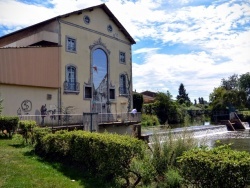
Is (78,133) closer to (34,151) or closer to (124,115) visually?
(34,151)

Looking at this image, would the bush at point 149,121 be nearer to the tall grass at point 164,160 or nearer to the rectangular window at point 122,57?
the rectangular window at point 122,57

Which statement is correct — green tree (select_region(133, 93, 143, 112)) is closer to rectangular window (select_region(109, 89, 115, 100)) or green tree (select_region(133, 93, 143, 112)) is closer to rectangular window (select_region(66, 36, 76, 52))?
rectangular window (select_region(109, 89, 115, 100))

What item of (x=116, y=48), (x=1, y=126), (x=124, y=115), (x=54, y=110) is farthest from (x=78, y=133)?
(x=116, y=48)

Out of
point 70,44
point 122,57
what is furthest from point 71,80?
point 122,57

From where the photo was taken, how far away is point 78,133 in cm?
729

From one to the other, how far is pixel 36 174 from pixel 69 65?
16619mm

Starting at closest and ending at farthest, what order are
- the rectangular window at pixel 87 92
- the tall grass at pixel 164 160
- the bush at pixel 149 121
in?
the tall grass at pixel 164 160 < the rectangular window at pixel 87 92 < the bush at pixel 149 121

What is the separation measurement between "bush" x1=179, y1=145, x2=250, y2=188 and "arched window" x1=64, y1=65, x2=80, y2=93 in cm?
1818

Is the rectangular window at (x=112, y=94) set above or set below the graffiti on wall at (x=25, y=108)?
above

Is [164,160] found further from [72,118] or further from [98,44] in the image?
[98,44]

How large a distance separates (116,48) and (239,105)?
3728cm

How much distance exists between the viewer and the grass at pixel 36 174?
5.75 meters

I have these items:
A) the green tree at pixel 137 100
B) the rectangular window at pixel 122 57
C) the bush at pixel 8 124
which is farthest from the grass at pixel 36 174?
the green tree at pixel 137 100

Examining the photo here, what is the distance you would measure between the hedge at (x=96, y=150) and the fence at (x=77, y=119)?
21.6ft
